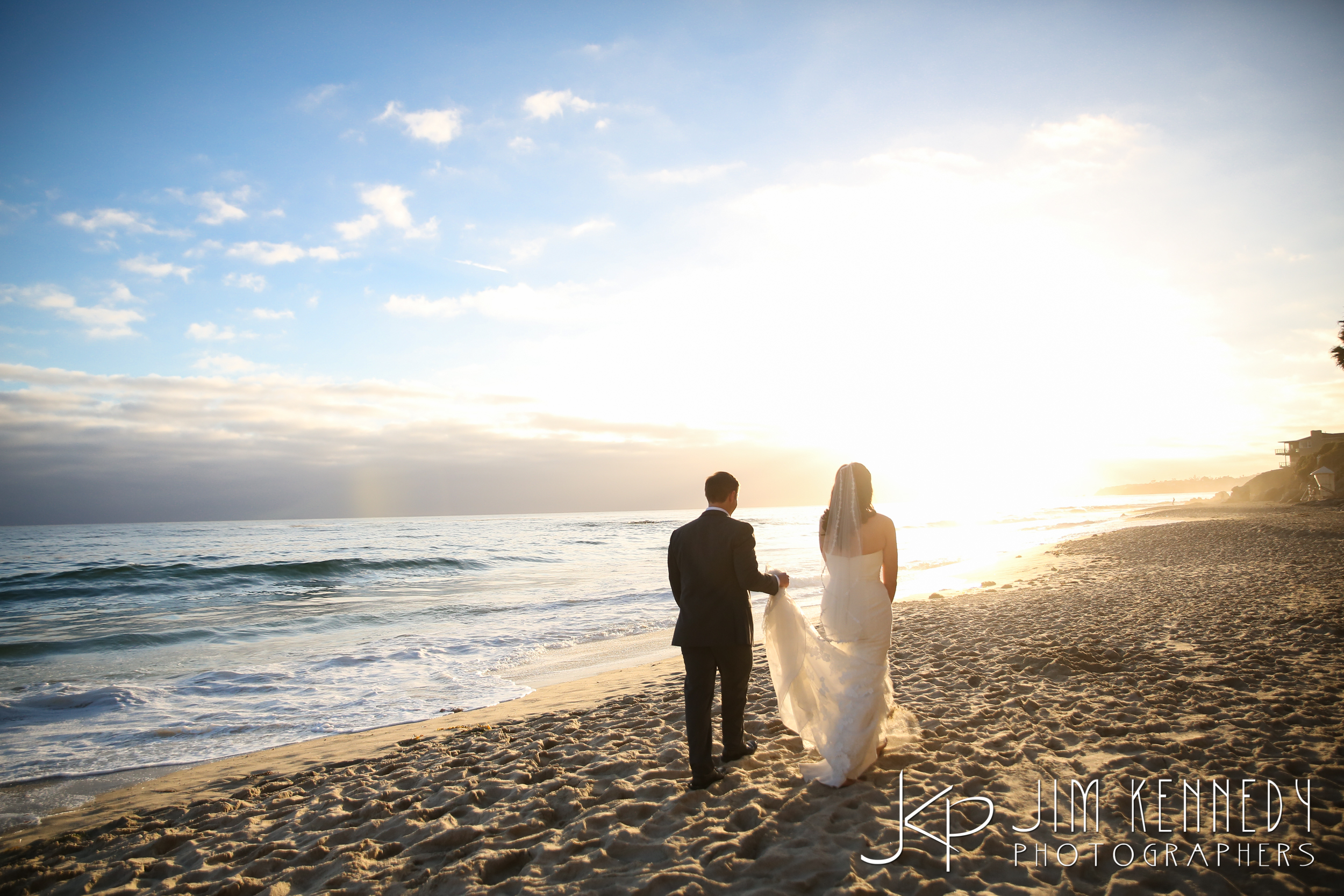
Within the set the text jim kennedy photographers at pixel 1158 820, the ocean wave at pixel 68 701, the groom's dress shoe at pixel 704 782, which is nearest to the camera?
the text jim kennedy photographers at pixel 1158 820

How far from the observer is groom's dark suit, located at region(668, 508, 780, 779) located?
14.1 feet

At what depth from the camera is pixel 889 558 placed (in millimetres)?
4363

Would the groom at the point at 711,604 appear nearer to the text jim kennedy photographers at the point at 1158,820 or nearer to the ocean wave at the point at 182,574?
the text jim kennedy photographers at the point at 1158,820

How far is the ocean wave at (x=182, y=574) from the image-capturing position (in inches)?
895

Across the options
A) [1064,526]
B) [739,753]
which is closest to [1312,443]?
[1064,526]

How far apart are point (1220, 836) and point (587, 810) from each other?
374 cm

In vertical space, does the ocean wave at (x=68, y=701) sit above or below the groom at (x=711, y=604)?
below

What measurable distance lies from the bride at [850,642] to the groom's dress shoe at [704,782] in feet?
2.13

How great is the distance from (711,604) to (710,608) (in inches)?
1.2

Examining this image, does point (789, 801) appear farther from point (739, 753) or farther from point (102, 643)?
point (102, 643)

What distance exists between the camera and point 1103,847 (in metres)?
3.42

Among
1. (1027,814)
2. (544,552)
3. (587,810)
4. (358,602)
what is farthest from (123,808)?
(544,552)

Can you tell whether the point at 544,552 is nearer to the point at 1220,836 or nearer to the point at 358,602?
the point at 358,602

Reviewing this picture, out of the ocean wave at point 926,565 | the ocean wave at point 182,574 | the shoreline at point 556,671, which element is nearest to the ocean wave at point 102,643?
the shoreline at point 556,671
